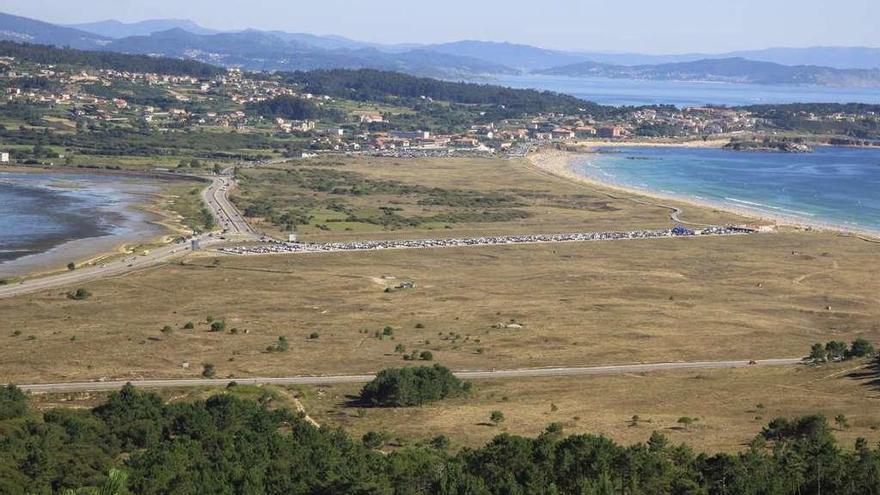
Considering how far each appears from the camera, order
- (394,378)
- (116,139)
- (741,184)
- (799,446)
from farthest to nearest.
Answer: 1. (116,139)
2. (741,184)
3. (394,378)
4. (799,446)

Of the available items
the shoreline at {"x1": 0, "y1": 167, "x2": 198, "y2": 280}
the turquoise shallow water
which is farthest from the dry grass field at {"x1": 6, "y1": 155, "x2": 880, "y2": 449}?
the turquoise shallow water

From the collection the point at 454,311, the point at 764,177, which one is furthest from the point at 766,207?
the point at 454,311

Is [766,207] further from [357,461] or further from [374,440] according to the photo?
[357,461]

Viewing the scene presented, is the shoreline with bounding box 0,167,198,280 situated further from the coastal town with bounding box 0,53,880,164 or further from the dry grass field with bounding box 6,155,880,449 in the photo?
the coastal town with bounding box 0,53,880,164

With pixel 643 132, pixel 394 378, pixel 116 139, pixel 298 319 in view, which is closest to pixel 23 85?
pixel 116 139

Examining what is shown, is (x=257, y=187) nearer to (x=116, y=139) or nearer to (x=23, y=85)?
(x=116, y=139)

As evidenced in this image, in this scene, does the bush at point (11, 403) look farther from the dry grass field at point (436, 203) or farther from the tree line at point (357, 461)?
the dry grass field at point (436, 203)

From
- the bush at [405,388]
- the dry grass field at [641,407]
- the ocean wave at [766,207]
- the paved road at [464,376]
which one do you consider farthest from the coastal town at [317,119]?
the bush at [405,388]
